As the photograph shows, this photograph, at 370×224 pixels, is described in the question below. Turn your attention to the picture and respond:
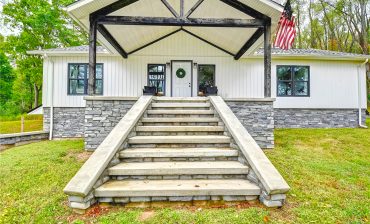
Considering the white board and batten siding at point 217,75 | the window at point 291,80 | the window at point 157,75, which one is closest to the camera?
the white board and batten siding at point 217,75

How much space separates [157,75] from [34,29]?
12307mm

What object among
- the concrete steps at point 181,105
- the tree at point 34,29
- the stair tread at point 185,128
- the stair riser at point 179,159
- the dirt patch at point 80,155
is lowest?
the dirt patch at point 80,155

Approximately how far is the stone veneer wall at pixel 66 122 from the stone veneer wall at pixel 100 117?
3.75 metres

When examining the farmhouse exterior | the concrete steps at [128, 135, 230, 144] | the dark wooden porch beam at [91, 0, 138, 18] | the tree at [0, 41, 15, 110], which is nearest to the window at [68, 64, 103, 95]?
the farmhouse exterior

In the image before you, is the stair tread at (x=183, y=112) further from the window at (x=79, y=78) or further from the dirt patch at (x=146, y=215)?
the window at (x=79, y=78)

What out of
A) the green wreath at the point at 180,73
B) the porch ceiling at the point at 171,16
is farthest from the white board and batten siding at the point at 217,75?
the porch ceiling at the point at 171,16

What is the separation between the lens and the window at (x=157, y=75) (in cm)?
929

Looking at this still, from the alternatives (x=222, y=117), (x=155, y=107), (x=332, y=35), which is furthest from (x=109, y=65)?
(x=332, y=35)

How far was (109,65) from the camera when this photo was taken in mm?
9117

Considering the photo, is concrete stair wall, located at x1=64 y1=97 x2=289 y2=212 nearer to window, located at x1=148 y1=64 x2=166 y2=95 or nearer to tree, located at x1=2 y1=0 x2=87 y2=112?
window, located at x1=148 y1=64 x2=166 y2=95

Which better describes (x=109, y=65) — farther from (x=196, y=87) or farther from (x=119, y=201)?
(x=119, y=201)

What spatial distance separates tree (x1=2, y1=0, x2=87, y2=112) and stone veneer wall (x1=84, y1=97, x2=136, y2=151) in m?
13.8

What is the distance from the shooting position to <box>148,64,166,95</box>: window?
30.5ft

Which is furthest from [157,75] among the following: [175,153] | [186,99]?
[175,153]
